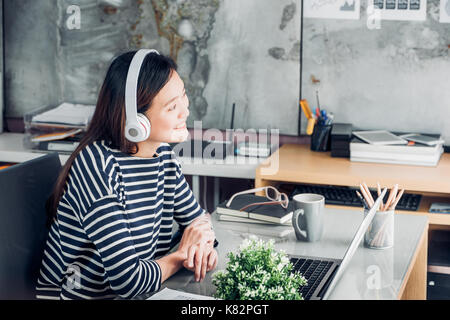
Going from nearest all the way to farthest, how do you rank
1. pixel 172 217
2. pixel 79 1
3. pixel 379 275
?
pixel 379 275 → pixel 172 217 → pixel 79 1

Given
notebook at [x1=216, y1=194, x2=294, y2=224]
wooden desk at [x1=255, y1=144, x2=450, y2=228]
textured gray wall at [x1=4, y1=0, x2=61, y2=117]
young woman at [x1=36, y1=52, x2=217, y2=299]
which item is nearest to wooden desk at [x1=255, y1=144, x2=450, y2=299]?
wooden desk at [x1=255, y1=144, x2=450, y2=228]

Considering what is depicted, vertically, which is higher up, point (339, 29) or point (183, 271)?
point (339, 29)

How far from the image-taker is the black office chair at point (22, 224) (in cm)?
160

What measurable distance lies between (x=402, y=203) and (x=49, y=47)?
190cm

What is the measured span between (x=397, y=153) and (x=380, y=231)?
1.11 metres

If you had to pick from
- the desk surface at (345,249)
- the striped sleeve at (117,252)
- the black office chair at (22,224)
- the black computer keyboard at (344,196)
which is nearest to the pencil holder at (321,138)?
the black computer keyboard at (344,196)

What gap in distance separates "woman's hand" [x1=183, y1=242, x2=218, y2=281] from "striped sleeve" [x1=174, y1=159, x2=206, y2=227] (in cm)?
26

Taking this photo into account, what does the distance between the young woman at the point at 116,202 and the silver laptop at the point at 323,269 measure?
0.69 feet

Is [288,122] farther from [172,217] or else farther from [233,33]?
[172,217]

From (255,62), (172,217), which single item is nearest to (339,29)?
(255,62)

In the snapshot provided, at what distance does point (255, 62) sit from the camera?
3.01 m

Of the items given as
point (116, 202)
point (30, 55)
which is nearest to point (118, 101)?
point (116, 202)

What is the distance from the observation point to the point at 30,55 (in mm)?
3301
